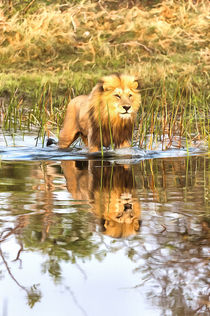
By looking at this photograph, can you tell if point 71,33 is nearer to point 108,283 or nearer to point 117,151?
point 117,151

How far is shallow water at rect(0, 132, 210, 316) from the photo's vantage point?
330cm

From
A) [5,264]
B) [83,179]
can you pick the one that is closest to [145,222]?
[5,264]

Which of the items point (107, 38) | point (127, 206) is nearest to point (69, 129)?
point (127, 206)

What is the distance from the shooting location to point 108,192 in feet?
20.6

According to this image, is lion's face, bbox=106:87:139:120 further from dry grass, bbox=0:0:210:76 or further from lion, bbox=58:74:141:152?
dry grass, bbox=0:0:210:76

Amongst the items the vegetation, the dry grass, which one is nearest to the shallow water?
the vegetation

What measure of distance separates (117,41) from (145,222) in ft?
57.1

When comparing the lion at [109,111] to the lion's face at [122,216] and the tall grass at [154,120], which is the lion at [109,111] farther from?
the lion's face at [122,216]

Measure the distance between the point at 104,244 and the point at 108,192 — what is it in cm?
201

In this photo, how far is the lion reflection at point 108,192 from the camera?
4.84m

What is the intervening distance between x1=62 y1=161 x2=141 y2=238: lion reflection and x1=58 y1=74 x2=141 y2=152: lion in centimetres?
80

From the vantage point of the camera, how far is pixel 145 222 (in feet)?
16.1

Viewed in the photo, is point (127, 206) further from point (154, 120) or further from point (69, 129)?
point (154, 120)

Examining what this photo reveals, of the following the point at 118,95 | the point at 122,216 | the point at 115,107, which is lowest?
the point at 122,216
